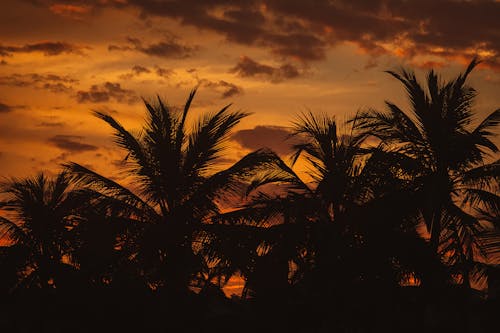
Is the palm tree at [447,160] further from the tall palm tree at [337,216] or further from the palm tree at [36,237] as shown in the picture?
the palm tree at [36,237]

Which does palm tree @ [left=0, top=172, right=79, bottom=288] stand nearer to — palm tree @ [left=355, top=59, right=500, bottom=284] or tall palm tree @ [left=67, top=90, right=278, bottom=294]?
tall palm tree @ [left=67, top=90, right=278, bottom=294]

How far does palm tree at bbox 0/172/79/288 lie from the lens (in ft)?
78.5

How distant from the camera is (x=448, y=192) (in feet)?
63.1

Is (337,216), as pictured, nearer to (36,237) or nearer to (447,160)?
(447,160)

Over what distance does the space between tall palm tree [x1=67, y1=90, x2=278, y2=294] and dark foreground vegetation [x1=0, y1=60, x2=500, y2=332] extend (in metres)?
0.04

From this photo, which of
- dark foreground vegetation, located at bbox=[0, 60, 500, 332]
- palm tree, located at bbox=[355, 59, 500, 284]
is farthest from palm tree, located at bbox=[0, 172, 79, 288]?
palm tree, located at bbox=[355, 59, 500, 284]

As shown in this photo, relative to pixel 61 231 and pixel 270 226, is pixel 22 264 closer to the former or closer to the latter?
pixel 61 231

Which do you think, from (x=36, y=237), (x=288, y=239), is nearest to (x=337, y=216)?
(x=288, y=239)

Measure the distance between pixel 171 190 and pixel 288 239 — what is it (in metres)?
3.76

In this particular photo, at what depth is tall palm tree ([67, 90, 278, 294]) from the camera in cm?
1939

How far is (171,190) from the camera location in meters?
20.0

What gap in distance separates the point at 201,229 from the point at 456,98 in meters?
8.46

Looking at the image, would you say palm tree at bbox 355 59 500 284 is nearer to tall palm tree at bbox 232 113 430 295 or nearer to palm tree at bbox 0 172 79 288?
tall palm tree at bbox 232 113 430 295

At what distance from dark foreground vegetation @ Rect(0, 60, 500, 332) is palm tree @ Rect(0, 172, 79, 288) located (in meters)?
3.57
